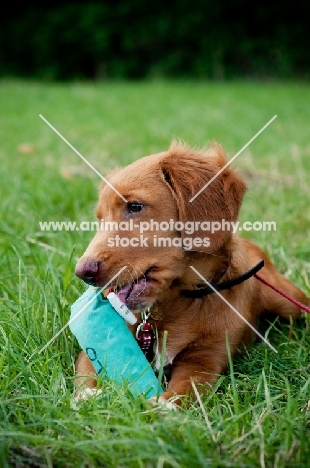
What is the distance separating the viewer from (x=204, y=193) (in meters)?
2.53

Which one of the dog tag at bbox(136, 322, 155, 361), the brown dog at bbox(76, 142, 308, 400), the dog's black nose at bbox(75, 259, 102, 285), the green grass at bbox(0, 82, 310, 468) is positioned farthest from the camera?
the dog tag at bbox(136, 322, 155, 361)

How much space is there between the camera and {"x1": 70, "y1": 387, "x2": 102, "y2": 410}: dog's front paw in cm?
210

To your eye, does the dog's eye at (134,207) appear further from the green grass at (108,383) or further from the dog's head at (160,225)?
the green grass at (108,383)

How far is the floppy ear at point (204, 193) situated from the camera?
8.18 feet

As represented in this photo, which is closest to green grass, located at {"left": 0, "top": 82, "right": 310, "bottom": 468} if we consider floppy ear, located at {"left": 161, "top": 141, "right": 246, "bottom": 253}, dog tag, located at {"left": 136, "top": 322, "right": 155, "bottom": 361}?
dog tag, located at {"left": 136, "top": 322, "right": 155, "bottom": 361}

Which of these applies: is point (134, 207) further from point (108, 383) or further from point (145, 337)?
point (108, 383)

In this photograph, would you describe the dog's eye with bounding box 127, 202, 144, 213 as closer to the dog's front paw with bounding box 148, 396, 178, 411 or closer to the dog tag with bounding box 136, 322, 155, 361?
the dog tag with bounding box 136, 322, 155, 361

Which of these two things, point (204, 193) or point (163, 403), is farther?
point (204, 193)

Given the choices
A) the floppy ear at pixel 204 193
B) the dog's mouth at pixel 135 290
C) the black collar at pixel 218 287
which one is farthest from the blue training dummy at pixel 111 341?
the floppy ear at pixel 204 193

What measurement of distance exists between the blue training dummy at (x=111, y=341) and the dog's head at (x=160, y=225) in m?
0.08

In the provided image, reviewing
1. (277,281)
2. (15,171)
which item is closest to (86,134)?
(15,171)

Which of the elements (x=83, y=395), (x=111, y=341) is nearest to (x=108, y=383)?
(x=83, y=395)

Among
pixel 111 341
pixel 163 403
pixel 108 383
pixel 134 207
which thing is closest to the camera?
pixel 163 403

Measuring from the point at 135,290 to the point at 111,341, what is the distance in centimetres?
22
